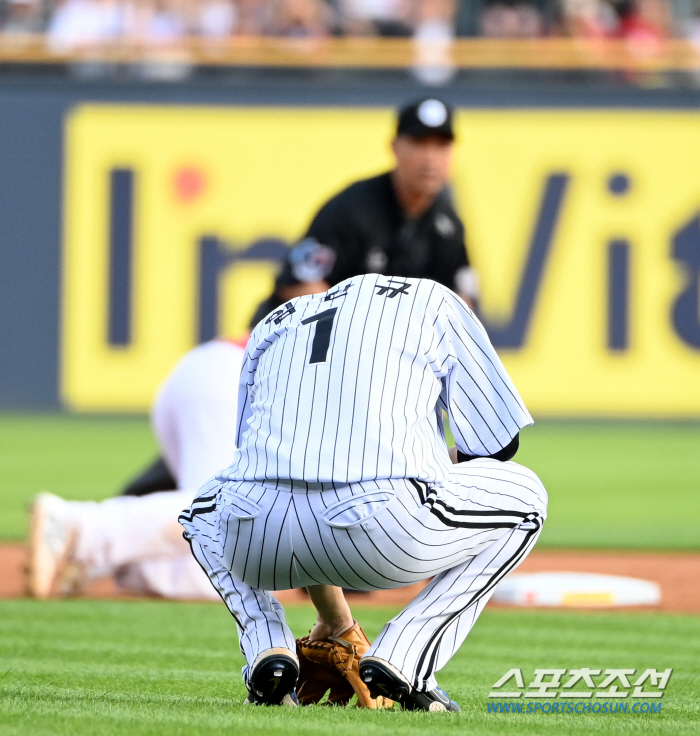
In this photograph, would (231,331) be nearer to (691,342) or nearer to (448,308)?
(691,342)

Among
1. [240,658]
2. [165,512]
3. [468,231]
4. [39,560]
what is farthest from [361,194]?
[468,231]

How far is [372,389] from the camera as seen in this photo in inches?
125

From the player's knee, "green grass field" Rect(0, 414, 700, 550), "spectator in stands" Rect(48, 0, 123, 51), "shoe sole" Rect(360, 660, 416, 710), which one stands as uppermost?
"spectator in stands" Rect(48, 0, 123, 51)

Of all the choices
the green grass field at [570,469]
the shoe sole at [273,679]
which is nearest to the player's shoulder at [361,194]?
the green grass field at [570,469]

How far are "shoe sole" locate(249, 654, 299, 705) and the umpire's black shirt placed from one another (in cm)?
328

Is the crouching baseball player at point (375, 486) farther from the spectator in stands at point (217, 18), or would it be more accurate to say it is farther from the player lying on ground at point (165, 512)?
the spectator in stands at point (217, 18)

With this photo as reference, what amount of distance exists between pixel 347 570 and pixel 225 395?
260cm

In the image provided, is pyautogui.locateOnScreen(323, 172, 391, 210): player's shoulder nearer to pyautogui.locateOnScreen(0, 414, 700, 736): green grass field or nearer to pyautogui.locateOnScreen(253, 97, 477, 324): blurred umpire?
pyautogui.locateOnScreen(253, 97, 477, 324): blurred umpire

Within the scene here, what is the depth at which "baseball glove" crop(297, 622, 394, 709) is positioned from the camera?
345cm

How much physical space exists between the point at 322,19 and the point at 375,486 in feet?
39.5

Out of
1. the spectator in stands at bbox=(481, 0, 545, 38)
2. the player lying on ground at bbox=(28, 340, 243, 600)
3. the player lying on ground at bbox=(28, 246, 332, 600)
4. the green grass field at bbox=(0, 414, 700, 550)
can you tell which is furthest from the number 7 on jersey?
the spectator in stands at bbox=(481, 0, 545, 38)

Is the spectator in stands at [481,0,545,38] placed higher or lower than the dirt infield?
higher

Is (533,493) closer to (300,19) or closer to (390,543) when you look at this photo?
(390,543)

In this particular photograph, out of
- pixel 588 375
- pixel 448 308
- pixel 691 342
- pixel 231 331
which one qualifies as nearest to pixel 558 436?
pixel 588 375
